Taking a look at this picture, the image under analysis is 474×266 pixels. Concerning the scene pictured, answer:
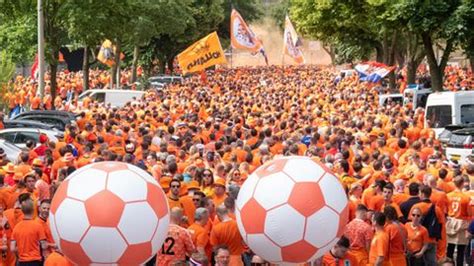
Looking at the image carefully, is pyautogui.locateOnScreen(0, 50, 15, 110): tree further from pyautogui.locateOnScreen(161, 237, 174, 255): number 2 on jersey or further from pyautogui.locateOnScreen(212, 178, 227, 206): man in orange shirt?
pyautogui.locateOnScreen(161, 237, 174, 255): number 2 on jersey

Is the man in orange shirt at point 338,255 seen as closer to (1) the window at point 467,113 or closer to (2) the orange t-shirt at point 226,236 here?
(2) the orange t-shirt at point 226,236

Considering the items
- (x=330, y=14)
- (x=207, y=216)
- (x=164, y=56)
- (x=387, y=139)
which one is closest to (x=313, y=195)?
(x=207, y=216)

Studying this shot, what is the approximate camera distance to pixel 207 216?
11.2 meters

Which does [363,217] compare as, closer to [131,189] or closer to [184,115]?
[131,189]

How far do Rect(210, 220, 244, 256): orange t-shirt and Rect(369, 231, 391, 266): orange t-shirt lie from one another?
1364 mm

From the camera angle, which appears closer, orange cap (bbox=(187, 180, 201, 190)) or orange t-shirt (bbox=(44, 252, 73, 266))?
orange t-shirt (bbox=(44, 252, 73, 266))

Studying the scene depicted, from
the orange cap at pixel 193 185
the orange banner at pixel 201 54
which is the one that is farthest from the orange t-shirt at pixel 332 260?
the orange banner at pixel 201 54

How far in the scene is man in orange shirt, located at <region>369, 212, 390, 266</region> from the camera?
10992 mm

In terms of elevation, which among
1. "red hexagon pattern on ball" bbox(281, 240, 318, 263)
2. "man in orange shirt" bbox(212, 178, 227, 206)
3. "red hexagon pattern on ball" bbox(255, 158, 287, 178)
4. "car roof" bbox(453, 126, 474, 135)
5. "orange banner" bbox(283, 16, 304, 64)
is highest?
"orange banner" bbox(283, 16, 304, 64)

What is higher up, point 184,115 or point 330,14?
point 330,14

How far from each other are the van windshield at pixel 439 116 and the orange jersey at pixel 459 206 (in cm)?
1252

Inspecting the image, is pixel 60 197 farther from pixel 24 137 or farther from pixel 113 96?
pixel 113 96

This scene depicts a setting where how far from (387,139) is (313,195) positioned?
529 inches

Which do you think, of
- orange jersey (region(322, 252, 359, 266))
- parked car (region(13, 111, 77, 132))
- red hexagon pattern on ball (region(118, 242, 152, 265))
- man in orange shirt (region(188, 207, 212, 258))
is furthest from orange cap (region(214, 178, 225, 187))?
parked car (region(13, 111, 77, 132))
